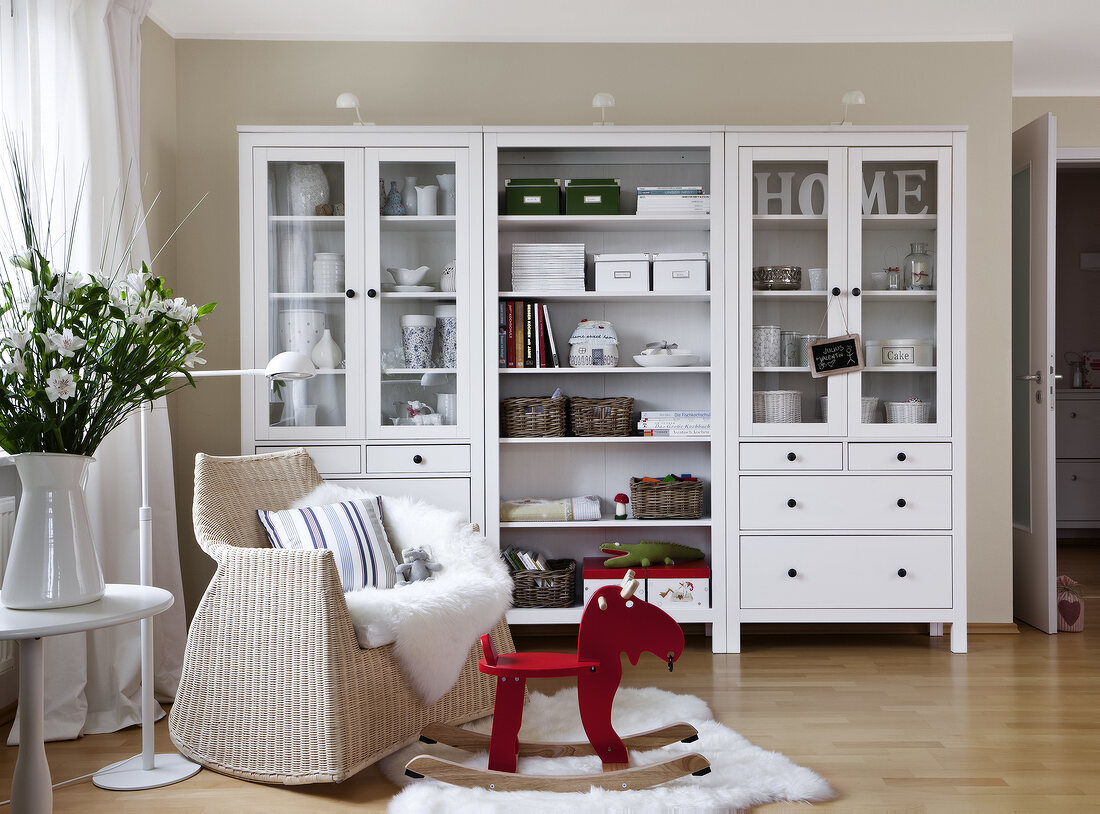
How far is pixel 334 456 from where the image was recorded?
3111 mm

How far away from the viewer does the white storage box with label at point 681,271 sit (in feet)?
10.5

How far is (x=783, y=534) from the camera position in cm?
316

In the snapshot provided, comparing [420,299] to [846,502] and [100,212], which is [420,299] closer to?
[100,212]

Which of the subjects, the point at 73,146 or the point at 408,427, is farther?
the point at 408,427

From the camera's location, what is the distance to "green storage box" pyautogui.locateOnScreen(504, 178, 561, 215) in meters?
3.21

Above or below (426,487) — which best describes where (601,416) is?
above

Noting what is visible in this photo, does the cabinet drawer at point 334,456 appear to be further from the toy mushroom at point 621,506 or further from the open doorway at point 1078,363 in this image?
the open doorway at point 1078,363

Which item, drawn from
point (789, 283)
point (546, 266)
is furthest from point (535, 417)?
point (789, 283)

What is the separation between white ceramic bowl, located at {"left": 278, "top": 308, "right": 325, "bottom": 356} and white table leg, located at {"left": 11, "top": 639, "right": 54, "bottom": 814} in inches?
67.5

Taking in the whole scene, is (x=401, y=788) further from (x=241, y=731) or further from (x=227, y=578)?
(x=227, y=578)

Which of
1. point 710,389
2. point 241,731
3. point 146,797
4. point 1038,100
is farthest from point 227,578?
point 1038,100

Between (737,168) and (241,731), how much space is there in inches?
95.6

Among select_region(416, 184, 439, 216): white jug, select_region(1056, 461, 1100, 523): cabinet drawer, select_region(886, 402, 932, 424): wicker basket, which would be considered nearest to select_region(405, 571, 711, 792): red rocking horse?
select_region(886, 402, 932, 424): wicker basket

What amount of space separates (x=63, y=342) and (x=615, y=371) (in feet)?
6.70
